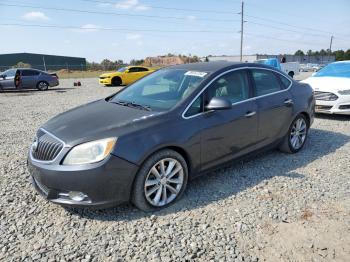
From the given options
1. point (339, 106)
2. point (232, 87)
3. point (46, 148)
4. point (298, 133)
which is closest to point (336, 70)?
point (339, 106)

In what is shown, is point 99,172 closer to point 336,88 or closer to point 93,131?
point 93,131

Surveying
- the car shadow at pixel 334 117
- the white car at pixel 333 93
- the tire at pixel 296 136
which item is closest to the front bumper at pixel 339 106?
the white car at pixel 333 93

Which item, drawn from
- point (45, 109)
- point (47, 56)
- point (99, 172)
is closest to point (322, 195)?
point (99, 172)

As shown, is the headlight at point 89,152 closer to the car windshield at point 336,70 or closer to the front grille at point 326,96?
the front grille at point 326,96

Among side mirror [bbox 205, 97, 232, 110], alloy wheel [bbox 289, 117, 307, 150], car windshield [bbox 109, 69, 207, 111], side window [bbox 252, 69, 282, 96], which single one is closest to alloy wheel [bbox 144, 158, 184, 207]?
car windshield [bbox 109, 69, 207, 111]

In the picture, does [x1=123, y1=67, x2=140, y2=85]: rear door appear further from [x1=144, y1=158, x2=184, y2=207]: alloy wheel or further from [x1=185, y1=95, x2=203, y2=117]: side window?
[x1=144, y1=158, x2=184, y2=207]: alloy wheel

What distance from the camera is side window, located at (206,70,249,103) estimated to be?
3925 mm

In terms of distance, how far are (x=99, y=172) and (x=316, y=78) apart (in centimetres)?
793

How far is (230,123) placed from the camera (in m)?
3.96

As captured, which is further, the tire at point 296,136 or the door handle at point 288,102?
the tire at point 296,136

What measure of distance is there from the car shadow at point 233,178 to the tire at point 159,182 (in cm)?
11

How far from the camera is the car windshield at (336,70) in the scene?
342 inches

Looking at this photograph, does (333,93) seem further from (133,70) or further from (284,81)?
(133,70)

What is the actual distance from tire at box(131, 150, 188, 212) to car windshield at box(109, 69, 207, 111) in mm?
628
